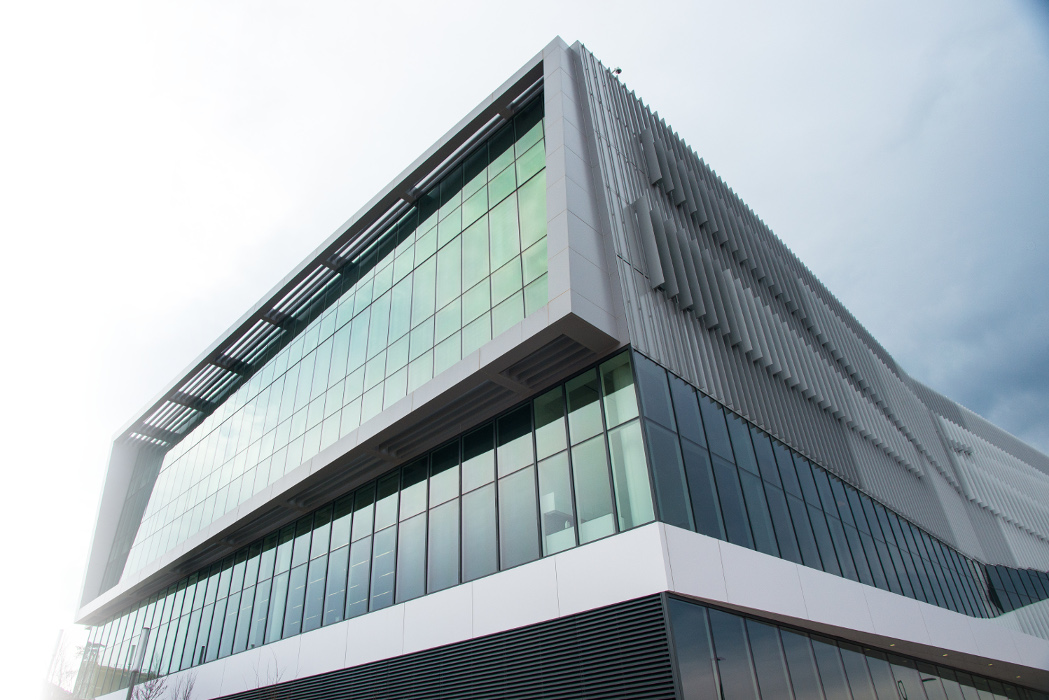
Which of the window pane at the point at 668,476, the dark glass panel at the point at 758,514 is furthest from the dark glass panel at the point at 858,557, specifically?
the window pane at the point at 668,476

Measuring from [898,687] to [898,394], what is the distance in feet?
65.4

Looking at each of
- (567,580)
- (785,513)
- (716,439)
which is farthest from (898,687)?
(567,580)

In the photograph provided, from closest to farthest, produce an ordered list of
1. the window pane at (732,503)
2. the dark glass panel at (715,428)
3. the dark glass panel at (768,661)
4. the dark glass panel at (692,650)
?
the dark glass panel at (692,650)
the dark glass panel at (768,661)
the window pane at (732,503)
the dark glass panel at (715,428)

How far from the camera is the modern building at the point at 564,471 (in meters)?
15.7

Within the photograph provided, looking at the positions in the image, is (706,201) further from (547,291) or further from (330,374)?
(330,374)

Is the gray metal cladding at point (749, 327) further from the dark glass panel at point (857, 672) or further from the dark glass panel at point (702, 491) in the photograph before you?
the dark glass panel at point (857, 672)

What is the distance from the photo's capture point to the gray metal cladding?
768 inches

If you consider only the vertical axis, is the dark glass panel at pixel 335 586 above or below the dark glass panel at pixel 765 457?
below

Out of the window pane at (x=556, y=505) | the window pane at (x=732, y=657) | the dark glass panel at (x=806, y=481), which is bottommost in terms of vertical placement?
the window pane at (x=732, y=657)

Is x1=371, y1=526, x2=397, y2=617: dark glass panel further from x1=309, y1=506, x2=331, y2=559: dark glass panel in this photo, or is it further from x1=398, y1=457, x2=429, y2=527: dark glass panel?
x1=309, y1=506, x2=331, y2=559: dark glass panel

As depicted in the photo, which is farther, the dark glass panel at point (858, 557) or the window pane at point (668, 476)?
the dark glass panel at point (858, 557)

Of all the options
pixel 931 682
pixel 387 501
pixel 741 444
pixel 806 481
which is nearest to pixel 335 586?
pixel 387 501

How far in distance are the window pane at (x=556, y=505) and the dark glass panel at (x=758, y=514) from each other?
5216mm

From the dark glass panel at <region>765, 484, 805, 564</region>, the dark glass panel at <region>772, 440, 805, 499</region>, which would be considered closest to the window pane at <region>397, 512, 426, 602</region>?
the dark glass panel at <region>765, 484, 805, 564</region>
